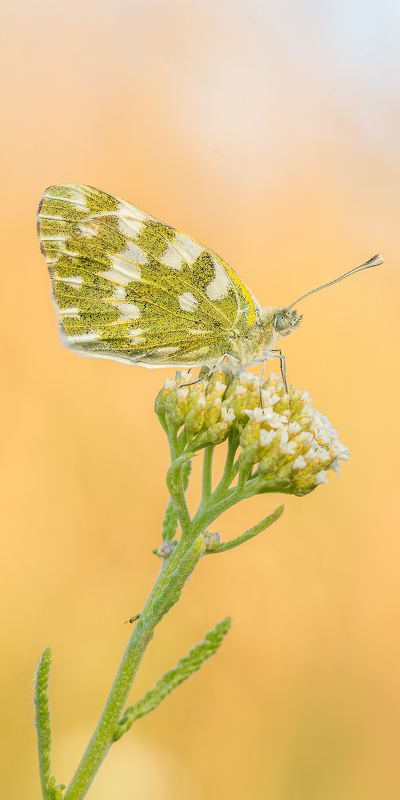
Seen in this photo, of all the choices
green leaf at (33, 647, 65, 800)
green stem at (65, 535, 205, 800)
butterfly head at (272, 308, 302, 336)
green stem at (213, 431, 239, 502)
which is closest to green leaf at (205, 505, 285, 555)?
green stem at (65, 535, 205, 800)

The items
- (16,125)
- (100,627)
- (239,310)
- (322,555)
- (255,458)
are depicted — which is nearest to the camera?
(255,458)

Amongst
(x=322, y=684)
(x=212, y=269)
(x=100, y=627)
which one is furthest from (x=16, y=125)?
(x=322, y=684)

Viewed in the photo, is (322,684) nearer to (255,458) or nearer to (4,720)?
(4,720)

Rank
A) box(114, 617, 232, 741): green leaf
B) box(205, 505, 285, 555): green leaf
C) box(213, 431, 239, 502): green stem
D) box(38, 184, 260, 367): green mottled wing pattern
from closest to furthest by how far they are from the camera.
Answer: box(114, 617, 232, 741): green leaf < box(205, 505, 285, 555): green leaf < box(213, 431, 239, 502): green stem < box(38, 184, 260, 367): green mottled wing pattern

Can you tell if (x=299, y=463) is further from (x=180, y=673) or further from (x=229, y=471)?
(x=180, y=673)

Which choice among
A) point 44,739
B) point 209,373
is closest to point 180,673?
point 44,739

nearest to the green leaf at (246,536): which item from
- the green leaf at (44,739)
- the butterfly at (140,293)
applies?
the green leaf at (44,739)

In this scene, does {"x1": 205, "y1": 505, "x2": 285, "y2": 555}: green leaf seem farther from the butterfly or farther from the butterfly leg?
the butterfly

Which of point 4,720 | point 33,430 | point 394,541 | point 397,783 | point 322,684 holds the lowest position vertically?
point 397,783
